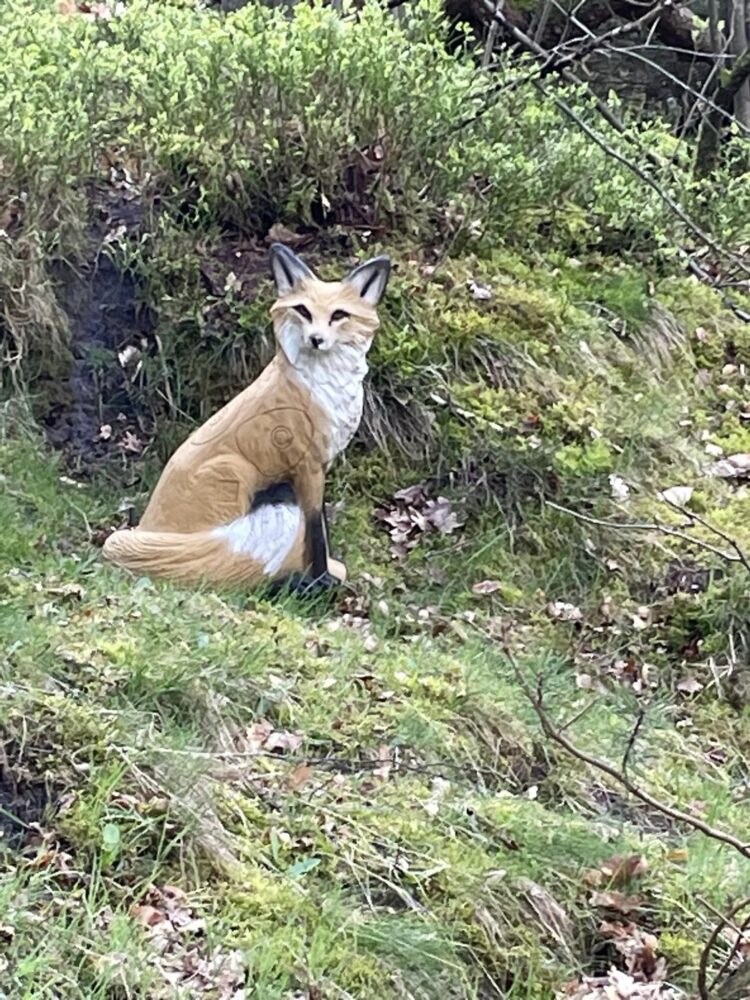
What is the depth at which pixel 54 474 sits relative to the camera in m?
5.45

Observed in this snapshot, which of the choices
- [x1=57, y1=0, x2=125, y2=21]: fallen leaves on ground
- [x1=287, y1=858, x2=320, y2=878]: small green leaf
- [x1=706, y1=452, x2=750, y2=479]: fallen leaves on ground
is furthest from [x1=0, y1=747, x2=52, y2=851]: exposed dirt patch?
[x1=57, y1=0, x2=125, y2=21]: fallen leaves on ground

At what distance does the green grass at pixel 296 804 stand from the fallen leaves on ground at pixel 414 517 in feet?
3.13

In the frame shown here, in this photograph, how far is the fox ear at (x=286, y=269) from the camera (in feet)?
14.9

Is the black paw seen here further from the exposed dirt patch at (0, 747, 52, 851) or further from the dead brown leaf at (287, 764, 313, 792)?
the exposed dirt patch at (0, 747, 52, 851)

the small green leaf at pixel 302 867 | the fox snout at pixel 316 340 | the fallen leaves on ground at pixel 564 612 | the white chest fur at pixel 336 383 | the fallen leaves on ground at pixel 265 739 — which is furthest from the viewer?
the fallen leaves on ground at pixel 564 612

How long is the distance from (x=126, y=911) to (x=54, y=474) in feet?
9.93

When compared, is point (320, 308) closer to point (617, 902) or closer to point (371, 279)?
point (371, 279)

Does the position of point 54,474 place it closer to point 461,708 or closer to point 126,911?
point 461,708

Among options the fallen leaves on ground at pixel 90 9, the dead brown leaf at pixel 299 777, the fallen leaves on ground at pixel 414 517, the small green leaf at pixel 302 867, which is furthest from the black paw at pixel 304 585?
the fallen leaves on ground at pixel 90 9

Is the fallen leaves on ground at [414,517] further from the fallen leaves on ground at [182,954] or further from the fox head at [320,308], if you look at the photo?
the fallen leaves on ground at [182,954]

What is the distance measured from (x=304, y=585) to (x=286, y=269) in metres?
1.16

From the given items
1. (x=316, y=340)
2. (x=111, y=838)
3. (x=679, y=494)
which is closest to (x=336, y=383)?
(x=316, y=340)

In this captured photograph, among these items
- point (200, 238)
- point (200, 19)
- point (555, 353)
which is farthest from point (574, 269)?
point (200, 19)

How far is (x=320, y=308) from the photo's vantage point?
178 inches
